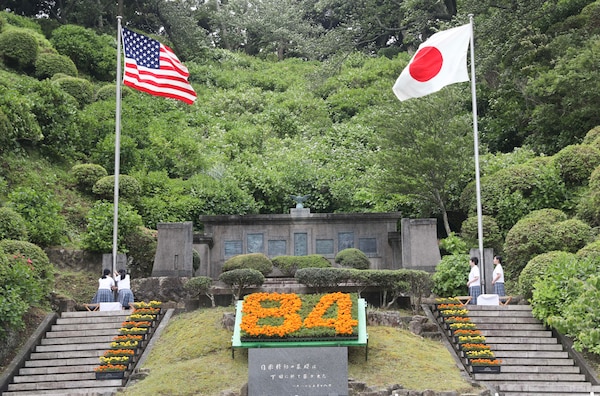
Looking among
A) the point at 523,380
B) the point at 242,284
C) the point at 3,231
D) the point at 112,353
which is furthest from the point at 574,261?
the point at 3,231

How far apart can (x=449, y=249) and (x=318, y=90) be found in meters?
20.8

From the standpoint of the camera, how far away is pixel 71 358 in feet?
63.6

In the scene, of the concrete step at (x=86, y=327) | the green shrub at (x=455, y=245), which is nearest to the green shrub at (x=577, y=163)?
the green shrub at (x=455, y=245)

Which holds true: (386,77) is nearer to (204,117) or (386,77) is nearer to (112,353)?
(204,117)

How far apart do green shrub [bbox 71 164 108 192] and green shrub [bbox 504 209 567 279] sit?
14.0 metres

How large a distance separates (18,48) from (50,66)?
1522mm

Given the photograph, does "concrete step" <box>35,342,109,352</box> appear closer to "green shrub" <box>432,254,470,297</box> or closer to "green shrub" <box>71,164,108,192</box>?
"green shrub" <box>432,254,470,297</box>

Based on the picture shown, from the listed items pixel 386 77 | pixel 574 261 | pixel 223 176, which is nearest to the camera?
pixel 574 261

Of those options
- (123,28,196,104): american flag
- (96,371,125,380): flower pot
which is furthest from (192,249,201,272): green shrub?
(96,371,125,380): flower pot

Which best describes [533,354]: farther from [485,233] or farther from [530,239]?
[485,233]

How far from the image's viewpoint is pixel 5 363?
18.9 m

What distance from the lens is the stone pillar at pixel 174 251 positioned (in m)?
23.9

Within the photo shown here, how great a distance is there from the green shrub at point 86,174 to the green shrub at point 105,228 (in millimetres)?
3933

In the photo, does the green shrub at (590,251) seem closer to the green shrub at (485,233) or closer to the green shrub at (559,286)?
the green shrub at (559,286)
